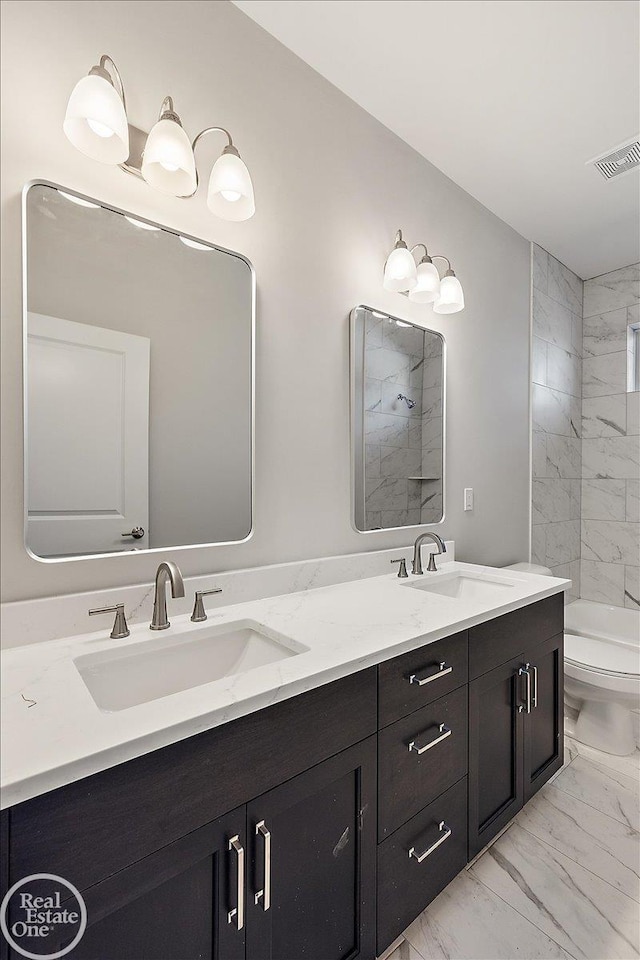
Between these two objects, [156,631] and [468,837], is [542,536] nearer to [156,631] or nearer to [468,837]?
[468,837]

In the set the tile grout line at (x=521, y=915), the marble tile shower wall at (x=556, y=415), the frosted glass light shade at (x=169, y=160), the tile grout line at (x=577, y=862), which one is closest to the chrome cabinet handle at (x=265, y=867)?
the tile grout line at (x=521, y=915)

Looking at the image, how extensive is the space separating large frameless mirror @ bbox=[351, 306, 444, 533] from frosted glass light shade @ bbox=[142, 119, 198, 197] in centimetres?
73

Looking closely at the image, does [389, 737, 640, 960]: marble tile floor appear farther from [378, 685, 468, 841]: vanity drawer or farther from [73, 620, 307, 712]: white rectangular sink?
[73, 620, 307, 712]: white rectangular sink

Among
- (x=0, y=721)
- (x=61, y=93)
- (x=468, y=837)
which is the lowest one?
(x=468, y=837)

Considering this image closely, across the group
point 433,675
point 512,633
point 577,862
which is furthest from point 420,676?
point 577,862

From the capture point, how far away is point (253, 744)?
85 cm

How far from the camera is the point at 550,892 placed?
4.63ft

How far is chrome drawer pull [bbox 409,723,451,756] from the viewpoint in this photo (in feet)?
3.84

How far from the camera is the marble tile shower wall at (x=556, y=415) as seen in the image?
9.27ft

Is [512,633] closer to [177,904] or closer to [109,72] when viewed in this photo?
[177,904]

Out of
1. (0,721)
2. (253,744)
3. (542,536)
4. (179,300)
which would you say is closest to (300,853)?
(253,744)

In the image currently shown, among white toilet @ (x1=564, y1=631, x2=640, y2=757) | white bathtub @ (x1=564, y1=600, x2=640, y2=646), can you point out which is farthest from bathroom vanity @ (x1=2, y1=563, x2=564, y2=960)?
white bathtub @ (x1=564, y1=600, x2=640, y2=646)

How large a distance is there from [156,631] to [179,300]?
0.88 metres

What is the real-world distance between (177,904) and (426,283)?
196cm
